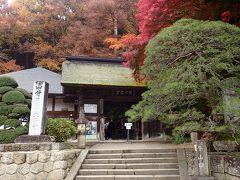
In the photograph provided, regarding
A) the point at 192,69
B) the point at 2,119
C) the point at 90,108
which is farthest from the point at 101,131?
the point at 192,69

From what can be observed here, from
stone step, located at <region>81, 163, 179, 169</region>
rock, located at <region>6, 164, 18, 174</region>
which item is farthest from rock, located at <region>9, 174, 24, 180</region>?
stone step, located at <region>81, 163, 179, 169</region>

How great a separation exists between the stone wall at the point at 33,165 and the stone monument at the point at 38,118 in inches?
23.7

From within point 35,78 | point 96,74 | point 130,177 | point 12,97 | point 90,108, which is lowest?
point 130,177

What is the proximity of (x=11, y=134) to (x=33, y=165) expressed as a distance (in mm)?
1923

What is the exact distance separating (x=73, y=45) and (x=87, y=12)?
4043 millimetres

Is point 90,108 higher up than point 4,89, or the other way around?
point 90,108

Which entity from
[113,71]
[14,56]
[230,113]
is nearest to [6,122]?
[230,113]

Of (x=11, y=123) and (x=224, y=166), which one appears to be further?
(x=11, y=123)

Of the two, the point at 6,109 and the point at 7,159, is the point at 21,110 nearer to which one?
the point at 6,109

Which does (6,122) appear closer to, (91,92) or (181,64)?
(181,64)

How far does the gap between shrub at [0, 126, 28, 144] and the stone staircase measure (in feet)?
8.27

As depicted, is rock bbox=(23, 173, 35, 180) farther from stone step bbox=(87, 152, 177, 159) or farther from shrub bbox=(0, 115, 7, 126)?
shrub bbox=(0, 115, 7, 126)

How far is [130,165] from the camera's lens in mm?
9555

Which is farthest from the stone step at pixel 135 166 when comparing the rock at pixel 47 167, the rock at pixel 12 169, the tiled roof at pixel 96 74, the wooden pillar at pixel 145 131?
the wooden pillar at pixel 145 131
